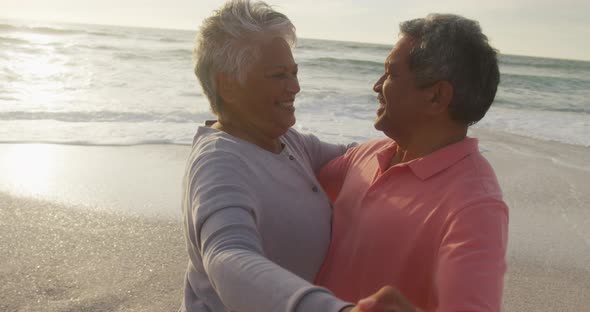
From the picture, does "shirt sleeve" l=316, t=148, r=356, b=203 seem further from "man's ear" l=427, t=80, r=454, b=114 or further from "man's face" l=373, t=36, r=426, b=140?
"man's ear" l=427, t=80, r=454, b=114

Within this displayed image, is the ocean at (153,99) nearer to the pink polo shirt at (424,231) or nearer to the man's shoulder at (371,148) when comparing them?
the man's shoulder at (371,148)

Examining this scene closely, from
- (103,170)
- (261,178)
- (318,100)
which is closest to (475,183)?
(261,178)

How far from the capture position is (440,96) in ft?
7.00

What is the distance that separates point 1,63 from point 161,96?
236 inches

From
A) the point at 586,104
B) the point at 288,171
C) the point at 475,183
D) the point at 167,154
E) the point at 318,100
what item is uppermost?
the point at 475,183

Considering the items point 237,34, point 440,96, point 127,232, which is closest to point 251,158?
point 237,34

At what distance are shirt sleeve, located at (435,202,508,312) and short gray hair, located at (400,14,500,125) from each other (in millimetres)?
394

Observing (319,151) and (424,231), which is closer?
(424,231)

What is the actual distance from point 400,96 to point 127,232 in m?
2.87

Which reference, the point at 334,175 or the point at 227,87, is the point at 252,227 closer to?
the point at 227,87

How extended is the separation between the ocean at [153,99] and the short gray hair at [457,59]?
1.43 ft

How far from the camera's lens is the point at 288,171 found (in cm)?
234

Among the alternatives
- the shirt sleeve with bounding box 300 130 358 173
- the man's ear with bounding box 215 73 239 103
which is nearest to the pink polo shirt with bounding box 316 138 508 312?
the shirt sleeve with bounding box 300 130 358 173

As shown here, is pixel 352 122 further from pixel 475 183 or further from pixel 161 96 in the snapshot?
pixel 475 183
